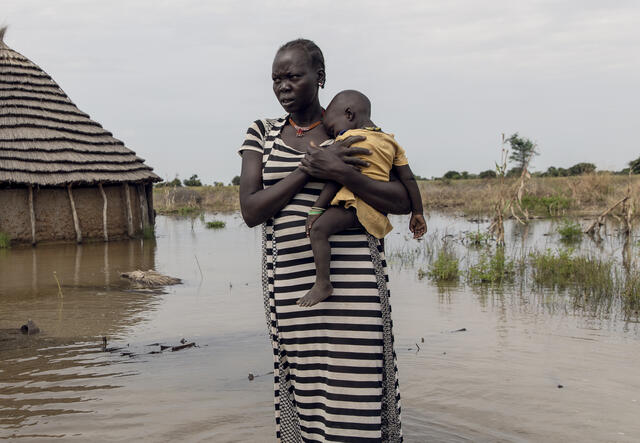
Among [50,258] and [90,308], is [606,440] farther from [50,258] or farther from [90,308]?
[50,258]

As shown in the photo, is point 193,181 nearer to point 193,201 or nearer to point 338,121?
point 193,201

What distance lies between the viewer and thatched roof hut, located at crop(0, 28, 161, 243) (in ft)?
40.2

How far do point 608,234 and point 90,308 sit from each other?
11.2 metres

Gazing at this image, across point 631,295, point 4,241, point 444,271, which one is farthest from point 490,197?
point 631,295

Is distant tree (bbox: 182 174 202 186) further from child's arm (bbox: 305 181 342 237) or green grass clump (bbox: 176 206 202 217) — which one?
child's arm (bbox: 305 181 342 237)

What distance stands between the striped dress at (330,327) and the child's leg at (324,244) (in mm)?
56

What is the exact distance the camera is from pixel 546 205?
1997cm

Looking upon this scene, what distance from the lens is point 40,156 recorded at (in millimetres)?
12578

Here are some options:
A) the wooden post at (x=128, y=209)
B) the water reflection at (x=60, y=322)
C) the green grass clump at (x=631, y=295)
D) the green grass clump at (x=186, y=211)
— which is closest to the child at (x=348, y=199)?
the water reflection at (x=60, y=322)

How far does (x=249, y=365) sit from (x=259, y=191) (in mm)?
2741

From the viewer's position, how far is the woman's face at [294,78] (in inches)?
82.3

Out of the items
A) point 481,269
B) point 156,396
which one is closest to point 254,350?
point 156,396

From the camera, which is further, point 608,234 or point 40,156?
point 608,234

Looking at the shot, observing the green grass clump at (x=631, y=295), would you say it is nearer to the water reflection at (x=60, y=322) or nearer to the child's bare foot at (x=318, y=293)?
the water reflection at (x=60, y=322)
